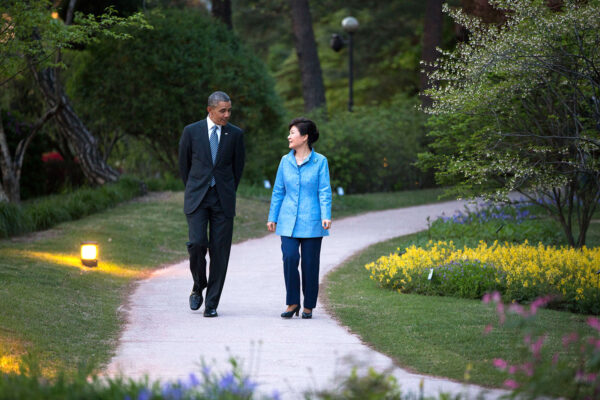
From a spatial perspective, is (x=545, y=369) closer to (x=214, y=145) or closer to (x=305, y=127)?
(x=305, y=127)

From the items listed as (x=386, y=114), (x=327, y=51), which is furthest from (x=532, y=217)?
(x=327, y=51)

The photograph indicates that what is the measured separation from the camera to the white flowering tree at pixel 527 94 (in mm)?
8609

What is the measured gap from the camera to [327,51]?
128ft

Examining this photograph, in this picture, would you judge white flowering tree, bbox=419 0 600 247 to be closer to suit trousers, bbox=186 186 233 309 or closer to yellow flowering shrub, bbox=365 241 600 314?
yellow flowering shrub, bbox=365 241 600 314

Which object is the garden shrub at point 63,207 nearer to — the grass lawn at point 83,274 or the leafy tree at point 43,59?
the grass lawn at point 83,274

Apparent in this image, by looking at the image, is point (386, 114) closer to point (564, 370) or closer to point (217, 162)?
point (217, 162)

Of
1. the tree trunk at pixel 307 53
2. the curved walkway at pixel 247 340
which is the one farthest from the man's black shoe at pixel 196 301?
the tree trunk at pixel 307 53

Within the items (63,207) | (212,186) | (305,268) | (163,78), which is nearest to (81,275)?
(212,186)

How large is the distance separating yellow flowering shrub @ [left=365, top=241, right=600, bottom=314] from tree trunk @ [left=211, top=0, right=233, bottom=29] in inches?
596

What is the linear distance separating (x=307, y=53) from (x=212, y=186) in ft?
61.5

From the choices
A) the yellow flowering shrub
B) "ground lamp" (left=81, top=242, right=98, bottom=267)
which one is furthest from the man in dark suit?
"ground lamp" (left=81, top=242, right=98, bottom=267)

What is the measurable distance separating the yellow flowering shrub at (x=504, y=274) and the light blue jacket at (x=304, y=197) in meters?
2.03

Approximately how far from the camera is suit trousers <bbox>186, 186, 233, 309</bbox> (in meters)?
7.43

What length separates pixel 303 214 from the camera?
7.40 meters
